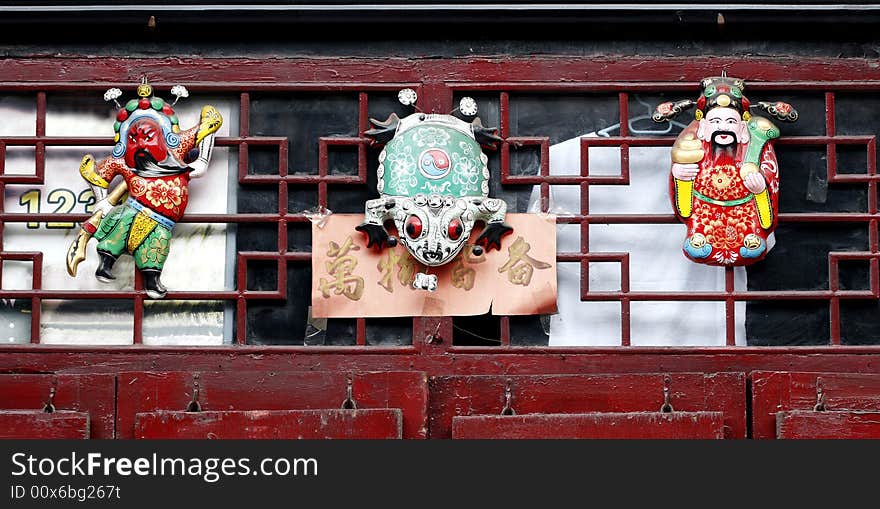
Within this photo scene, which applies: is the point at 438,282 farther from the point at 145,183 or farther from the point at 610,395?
the point at 145,183

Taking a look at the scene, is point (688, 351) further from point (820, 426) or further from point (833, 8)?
point (833, 8)

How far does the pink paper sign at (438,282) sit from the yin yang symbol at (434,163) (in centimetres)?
37

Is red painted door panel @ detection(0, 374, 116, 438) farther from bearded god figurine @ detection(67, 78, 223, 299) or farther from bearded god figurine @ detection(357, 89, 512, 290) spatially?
bearded god figurine @ detection(357, 89, 512, 290)

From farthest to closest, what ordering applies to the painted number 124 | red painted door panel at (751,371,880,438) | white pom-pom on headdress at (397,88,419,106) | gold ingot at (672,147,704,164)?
the painted number 124, white pom-pom on headdress at (397,88,419,106), gold ingot at (672,147,704,164), red painted door panel at (751,371,880,438)

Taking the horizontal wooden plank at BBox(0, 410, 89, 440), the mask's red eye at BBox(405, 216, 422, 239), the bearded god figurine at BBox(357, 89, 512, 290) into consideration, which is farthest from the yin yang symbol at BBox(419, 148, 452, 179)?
the horizontal wooden plank at BBox(0, 410, 89, 440)

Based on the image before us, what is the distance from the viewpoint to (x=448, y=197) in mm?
6812

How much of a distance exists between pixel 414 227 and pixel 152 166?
132cm

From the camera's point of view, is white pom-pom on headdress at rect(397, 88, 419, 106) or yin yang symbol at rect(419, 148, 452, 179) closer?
yin yang symbol at rect(419, 148, 452, 179)

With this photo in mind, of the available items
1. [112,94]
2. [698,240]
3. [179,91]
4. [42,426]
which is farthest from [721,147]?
[42,426]

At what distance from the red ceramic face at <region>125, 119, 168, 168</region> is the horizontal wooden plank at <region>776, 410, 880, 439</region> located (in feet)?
10.7

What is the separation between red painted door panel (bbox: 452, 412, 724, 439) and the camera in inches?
260

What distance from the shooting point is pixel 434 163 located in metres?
6.85

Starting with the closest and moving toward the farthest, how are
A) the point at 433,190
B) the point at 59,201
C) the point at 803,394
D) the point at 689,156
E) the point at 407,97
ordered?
the point at 803,394 → the point at 433,190 → the point at 689,156 → the point at 407,97 → the point at 59,201

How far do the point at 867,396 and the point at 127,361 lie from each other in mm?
3512
